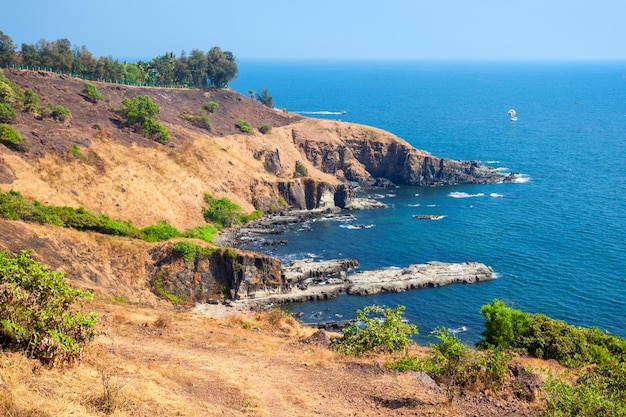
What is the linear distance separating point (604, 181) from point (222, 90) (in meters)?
99.7

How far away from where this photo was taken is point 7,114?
98312mm

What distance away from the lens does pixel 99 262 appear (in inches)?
2906

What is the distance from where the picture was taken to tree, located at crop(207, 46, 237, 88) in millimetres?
162000

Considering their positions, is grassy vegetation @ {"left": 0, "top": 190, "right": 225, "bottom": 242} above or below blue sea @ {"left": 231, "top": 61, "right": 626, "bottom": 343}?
above

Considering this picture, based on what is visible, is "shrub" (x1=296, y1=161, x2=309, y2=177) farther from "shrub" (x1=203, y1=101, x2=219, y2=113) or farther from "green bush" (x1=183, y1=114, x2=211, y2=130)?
"shrub" (x1=203, y1=101, x2=219, y2=113)

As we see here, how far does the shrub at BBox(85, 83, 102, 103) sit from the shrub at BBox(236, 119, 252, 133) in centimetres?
3376

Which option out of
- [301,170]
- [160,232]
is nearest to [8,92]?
[160,232]

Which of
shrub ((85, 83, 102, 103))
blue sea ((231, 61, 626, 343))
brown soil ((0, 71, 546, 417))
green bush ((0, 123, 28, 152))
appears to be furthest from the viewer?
shrub ((85, 83, 102, 103))

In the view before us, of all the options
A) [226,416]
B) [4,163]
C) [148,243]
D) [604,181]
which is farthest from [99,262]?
[604,181]

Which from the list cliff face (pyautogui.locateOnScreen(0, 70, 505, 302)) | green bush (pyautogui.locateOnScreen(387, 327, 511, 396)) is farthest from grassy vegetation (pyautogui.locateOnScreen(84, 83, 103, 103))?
green bush (pyautogui.locateOnScreen(387, 327, 511, 396))

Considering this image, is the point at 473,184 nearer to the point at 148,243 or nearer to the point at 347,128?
the point at 347,128

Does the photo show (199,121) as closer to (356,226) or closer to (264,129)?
(264,129)

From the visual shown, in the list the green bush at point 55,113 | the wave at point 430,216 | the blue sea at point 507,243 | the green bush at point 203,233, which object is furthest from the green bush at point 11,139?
the wave at point 430,216

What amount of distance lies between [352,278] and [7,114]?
2495 inches
